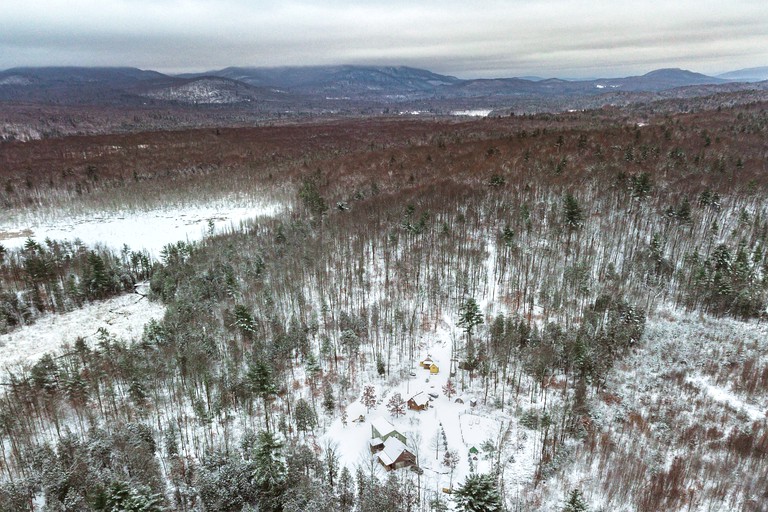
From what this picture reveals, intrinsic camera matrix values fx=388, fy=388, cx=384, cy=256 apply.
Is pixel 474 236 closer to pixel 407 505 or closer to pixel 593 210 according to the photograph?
pixel 593 210

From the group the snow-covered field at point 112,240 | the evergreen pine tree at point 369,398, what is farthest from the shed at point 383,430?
the snow-covered field at point 112,240

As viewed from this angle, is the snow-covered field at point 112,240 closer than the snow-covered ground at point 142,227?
Yes

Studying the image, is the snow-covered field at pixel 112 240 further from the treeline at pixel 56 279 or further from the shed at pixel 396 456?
the shed at pixel 396 456

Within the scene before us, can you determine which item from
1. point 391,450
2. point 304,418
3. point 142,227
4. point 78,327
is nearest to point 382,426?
point 391,450

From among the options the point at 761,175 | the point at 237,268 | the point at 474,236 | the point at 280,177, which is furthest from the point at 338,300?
the point at 761,175

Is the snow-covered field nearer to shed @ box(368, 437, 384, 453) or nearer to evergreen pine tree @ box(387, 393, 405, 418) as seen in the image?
evergreen pine tree @ box(387, 393, 405, 418)

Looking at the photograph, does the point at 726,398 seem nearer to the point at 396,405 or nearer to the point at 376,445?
the point at 396,405

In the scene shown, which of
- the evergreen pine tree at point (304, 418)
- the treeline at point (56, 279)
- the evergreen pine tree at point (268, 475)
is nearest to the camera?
the evergreen pine tree at point (268, 475)
